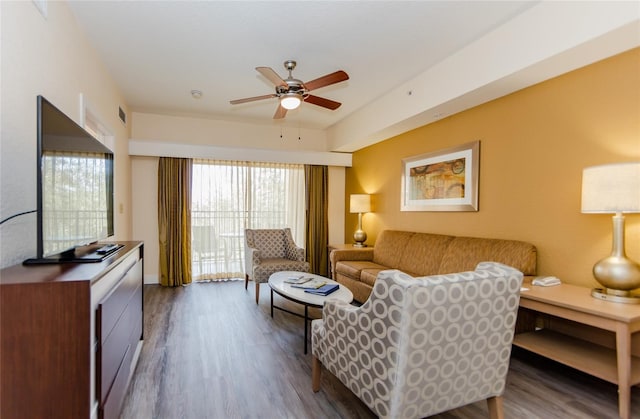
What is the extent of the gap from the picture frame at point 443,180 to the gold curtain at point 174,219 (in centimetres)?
323

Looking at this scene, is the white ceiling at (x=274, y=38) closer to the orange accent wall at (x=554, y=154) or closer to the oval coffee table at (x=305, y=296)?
the orange accent wall at (x=554, y=154)

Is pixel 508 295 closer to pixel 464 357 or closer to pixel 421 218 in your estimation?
pixel 464 357

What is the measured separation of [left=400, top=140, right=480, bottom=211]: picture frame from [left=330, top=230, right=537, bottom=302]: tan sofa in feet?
1.23

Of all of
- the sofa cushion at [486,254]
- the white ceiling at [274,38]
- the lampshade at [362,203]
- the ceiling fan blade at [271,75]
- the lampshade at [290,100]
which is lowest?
the sofa cushion at [486,254]

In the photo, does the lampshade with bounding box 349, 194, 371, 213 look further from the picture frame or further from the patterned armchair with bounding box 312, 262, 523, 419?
the patterned armchair with bounding box 312, 262, 523, 419

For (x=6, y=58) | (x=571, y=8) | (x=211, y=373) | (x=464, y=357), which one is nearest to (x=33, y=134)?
(x=6, y=58)

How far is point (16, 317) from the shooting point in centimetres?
118

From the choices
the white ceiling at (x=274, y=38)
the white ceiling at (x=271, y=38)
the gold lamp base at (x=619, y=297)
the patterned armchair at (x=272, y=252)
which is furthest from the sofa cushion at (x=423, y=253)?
the white ceiling at (x=271, y=38)

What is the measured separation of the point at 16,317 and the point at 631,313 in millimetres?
2909

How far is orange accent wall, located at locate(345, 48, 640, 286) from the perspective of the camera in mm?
2262

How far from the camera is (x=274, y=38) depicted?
280cm

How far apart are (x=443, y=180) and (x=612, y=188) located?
1818 mm

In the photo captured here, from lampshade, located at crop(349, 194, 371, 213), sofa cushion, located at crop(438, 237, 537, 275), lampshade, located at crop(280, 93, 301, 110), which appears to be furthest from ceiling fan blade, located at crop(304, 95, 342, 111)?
lampshade, located at crop(349, 194, 371, 213)

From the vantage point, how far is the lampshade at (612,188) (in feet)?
6.30
